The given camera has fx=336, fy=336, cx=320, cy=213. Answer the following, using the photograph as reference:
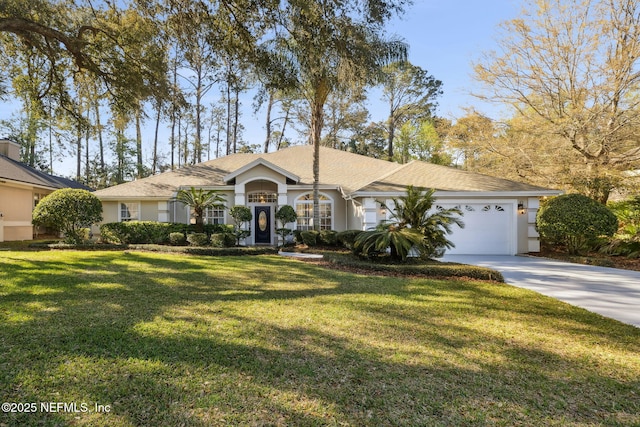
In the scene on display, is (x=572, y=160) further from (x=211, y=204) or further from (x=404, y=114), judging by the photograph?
(x=404, y=114)

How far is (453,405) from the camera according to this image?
2.89m

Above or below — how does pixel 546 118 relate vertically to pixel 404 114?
below

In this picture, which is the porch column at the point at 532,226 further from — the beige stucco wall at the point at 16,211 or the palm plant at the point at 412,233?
the beige stucco wall at the point at 16,211

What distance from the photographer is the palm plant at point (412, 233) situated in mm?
9781

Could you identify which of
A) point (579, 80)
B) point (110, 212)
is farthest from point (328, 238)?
point (579, 80)

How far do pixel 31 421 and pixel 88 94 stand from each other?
12.2 metres

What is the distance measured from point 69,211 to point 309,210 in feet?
33.7

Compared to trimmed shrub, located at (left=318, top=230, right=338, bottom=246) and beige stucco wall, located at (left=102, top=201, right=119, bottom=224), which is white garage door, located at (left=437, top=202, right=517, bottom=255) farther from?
beige stucco wall, located at (left=102, top=201, right=119, bottom=224)

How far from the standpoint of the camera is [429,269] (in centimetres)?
916

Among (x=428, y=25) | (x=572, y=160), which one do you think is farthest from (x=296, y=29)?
(x=572, y=160)

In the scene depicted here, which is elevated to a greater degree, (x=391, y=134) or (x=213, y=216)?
(x=391, y=134)

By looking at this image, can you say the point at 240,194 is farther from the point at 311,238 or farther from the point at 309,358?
the point at 309,358

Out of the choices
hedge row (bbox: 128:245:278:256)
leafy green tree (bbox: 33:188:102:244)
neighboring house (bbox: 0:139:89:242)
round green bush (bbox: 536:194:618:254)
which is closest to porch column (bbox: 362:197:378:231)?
hedge row (bbox: 128:245:278:256)

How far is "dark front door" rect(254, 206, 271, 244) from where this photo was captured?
1767cm
